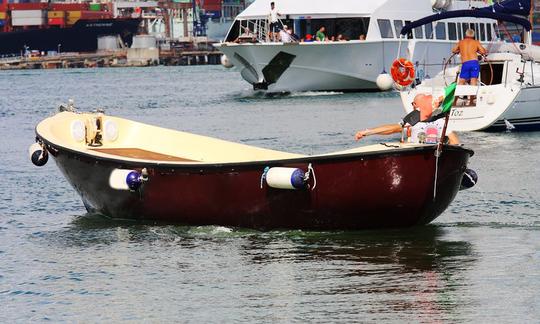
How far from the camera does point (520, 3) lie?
140 feet

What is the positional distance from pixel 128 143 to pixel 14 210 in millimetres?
1957

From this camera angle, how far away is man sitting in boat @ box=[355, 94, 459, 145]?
1495 centimetres

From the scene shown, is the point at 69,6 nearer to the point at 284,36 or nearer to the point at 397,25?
the point at 397,25

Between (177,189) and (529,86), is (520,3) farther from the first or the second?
(177,189)

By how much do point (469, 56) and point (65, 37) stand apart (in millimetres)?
134924

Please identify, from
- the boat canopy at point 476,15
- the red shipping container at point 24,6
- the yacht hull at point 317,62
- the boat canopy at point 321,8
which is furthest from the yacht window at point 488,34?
the red shipping container at point 24,6

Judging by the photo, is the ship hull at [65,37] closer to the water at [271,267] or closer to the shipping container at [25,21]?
the shipping container at [25,21]

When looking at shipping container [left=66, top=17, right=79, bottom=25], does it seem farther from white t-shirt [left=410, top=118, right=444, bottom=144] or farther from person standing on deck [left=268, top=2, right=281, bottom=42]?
white t-shirt [left=410, top=118, right=444, bottom=144]

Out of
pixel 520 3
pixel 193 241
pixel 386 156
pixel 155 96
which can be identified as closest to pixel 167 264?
pixel 193 241

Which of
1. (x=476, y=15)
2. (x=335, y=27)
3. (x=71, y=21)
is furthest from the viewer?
(x=71, y=21)

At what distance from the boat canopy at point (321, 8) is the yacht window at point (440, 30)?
4.35 meters

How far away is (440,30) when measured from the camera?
56594mm

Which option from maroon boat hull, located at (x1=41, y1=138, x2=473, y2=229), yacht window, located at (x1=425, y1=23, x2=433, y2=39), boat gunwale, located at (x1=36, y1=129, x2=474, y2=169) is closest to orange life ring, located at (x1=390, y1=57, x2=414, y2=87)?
maroon boat hull, located at (x1=41, y1=138, x2=473, y2=229)

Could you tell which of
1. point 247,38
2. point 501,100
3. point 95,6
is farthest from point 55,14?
point 501,100
